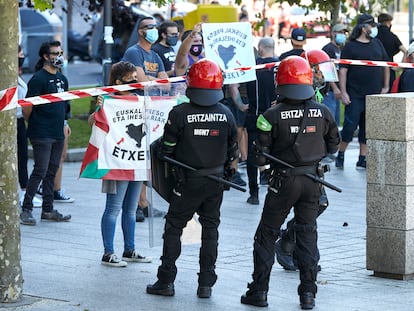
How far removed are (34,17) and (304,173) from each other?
972 inches

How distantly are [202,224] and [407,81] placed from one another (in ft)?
17.0

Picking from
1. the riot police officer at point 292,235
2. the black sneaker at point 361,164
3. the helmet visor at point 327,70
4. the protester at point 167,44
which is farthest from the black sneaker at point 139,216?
the black sneaker at point 361,164

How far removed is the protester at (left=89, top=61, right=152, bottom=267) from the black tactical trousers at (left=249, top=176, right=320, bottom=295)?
1.60 m

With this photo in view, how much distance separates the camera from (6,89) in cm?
733

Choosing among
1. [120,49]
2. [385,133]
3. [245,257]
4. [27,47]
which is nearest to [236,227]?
[245,257]

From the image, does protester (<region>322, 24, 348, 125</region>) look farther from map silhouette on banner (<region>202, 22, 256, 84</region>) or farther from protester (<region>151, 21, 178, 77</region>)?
protester (<region>151, 21, 178, 77</region>)

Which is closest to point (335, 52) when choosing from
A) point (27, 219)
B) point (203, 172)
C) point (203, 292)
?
point (27, 219)

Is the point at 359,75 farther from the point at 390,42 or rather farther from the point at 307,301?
the point at 307,301

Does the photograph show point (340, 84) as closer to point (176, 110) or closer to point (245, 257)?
point (245, 257)

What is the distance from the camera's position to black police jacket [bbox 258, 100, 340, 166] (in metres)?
7.37

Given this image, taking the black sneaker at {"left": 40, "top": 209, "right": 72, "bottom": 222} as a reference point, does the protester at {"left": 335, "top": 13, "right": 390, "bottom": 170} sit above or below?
above

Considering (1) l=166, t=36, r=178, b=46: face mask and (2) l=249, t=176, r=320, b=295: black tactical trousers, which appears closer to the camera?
(2) l=249, t=176, r=320, b=295: black tactical trousers

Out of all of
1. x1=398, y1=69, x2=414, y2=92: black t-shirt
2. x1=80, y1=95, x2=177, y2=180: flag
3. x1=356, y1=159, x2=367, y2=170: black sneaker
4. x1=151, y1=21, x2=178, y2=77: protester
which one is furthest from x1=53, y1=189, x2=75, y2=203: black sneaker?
x1=356, y1=159, x2=367, y2=170: black sneaker

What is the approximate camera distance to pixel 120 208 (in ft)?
29.0
